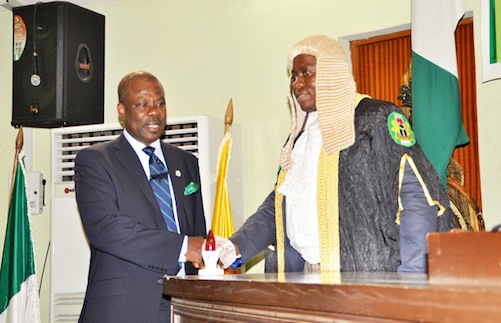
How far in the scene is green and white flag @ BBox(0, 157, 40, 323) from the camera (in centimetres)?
447

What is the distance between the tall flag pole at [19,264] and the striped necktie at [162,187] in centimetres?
185

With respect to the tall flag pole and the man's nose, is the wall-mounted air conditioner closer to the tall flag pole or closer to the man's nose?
the tall flag pole

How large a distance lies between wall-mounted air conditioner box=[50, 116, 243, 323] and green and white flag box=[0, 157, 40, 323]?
133 mm

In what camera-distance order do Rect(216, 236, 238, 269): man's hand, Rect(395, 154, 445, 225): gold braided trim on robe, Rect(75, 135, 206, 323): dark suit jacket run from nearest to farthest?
Rect(395, 154, 445, 225): gold braided trim on robe < Rect(216, 236, 238, 269): man's hand < Rect(75, 135, 206, 323): dark suit jacket

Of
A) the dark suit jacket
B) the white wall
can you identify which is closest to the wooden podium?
the dark suit jacket

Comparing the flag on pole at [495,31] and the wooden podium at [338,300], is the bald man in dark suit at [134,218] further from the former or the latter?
the flag on pole at [495,31]

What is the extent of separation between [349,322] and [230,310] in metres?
0.47

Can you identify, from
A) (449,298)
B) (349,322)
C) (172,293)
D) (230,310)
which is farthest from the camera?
(172,293)

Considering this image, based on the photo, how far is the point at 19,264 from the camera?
4.55 m

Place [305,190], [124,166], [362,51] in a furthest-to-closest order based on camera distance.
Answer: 1. [362,51]
2. [124,166]
3. [305,190]

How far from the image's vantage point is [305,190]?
2.68 meters

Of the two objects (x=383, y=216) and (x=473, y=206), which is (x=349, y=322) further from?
(x=473, y=206)

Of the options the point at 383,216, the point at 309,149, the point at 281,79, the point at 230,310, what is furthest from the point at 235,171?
the point at 230,310

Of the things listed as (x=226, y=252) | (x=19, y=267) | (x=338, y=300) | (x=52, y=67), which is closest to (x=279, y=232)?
(x=226, y=252)
